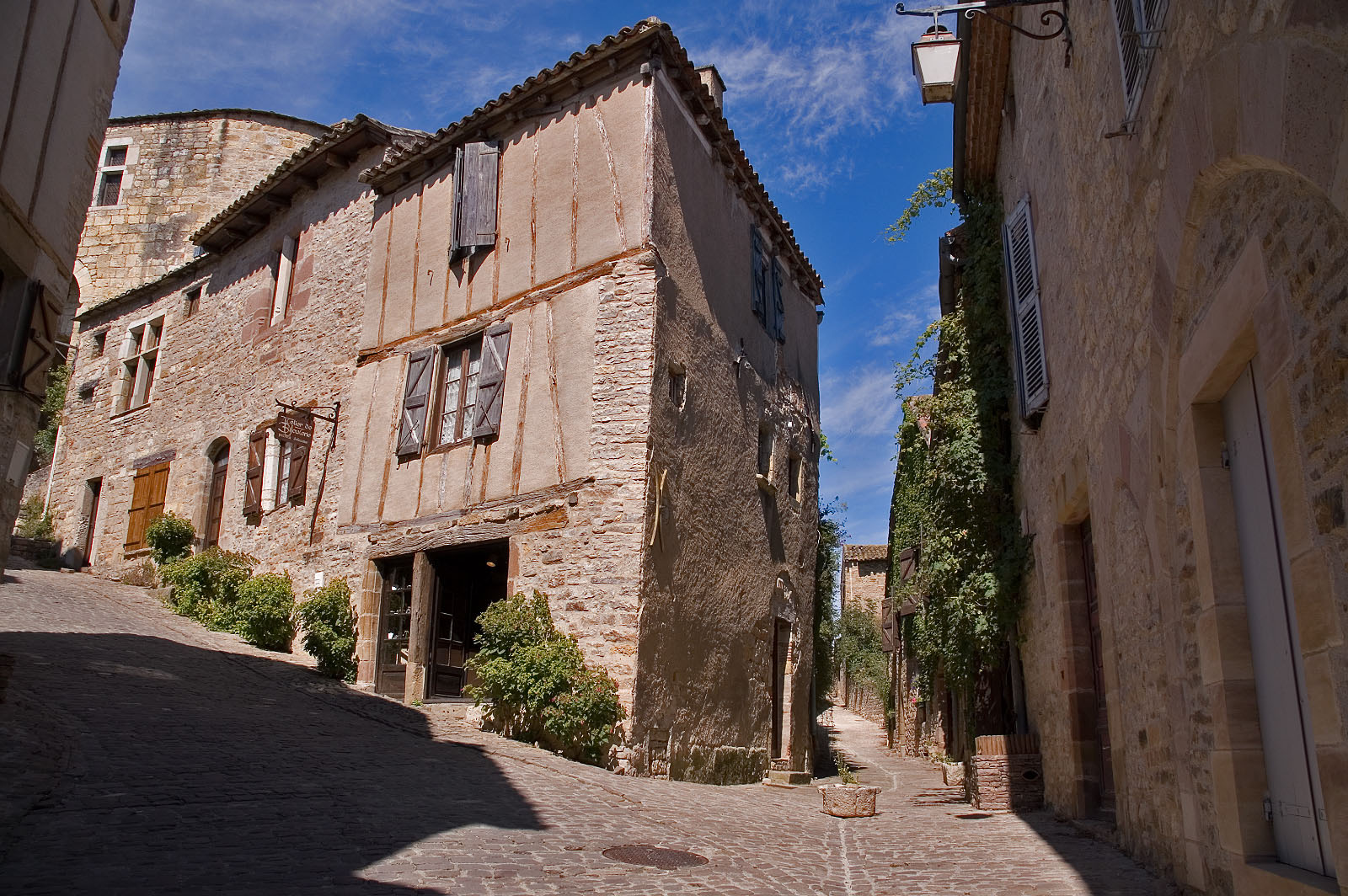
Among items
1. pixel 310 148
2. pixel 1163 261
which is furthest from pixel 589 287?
pixel 1163 261

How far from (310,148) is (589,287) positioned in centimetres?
608

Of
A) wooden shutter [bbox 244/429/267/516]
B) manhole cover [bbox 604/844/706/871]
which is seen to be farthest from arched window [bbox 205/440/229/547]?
manhole cover [bbox 604/844/706/871]

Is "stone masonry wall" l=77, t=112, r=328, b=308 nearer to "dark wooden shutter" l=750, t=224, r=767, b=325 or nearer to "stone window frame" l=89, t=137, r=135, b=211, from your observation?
"stone window frame" l=89, t=137, r=135, b=211

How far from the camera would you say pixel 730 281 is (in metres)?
12.6

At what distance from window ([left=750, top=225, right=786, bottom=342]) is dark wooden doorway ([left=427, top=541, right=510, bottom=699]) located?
4.97m

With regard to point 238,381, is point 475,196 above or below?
above

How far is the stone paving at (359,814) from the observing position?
4.25 metres

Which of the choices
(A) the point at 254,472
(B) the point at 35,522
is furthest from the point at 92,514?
(A) the point at 254,472

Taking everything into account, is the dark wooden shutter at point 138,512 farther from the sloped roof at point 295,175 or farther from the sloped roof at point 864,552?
the sloped roof at point 864,552

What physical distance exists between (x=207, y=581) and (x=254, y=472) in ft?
5.45

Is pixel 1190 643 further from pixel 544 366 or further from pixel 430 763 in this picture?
pixel 544 366

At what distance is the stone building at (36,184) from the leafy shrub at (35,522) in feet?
46.1

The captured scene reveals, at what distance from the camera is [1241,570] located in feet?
12.2

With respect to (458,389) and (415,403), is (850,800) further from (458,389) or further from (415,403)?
(415,403)
